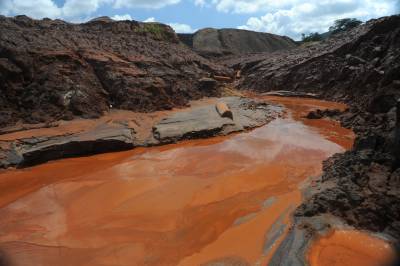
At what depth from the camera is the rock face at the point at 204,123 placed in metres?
8.07

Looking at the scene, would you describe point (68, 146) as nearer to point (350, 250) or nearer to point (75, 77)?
point (75, 77)

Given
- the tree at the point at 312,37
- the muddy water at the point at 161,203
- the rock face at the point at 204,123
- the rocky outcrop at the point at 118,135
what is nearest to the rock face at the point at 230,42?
the tree at the point at 312,37

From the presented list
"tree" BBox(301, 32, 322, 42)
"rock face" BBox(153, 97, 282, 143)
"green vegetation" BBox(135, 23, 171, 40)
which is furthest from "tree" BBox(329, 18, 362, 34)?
"rock face" BBox(153, 97, 282, 143)

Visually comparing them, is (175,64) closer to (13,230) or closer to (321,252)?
(13,230)

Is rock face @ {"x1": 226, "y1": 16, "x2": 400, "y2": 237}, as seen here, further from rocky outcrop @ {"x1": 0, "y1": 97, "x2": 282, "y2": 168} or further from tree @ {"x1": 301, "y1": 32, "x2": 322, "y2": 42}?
tree @ {"x1": 301, "y1": 32, "x2": 322, "y2": 42}

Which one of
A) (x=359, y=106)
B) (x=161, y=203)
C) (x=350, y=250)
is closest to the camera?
(x=350, y=250)

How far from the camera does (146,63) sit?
1229 centimetres

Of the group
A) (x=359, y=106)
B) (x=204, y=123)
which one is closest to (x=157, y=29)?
(x=359, y=106)

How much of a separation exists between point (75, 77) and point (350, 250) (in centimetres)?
869

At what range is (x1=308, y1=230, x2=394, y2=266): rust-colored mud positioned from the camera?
2965mm

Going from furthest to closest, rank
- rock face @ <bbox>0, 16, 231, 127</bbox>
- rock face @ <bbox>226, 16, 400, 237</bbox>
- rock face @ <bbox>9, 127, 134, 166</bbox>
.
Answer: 1. rock face @ <bbox>0, 16, 231, 127</bbox>
2. rock face @ <bbox>9, 127, 134, 166</bbox>
3. rock face @ <bbox>226, 16, 400, 237</bbox>

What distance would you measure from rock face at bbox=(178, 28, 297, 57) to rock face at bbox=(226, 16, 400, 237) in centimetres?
1292

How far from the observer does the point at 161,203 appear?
4652 millimetres

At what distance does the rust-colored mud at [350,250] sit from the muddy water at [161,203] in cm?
42
